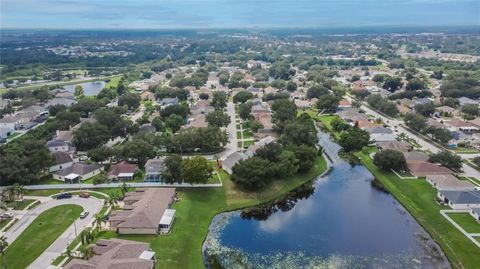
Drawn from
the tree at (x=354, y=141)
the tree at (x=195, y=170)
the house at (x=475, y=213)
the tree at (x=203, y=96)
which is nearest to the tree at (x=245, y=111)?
the tree at (x=354, y=141)

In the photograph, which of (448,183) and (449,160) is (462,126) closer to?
(449,160)

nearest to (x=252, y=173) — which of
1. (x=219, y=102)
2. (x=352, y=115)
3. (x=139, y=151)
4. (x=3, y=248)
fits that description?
(x=139, y=151)

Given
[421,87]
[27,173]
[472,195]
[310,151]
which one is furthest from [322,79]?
[27,173]

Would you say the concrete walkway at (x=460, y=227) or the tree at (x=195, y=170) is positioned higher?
the tree at (x=195, y=170)

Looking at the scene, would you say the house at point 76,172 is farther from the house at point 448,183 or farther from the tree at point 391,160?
the house at point 448,183

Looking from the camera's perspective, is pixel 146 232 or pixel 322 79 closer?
pixel 146 232

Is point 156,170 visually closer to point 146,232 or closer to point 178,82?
point 146,232

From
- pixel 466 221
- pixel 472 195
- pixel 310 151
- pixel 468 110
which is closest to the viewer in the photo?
pixel 466 221
